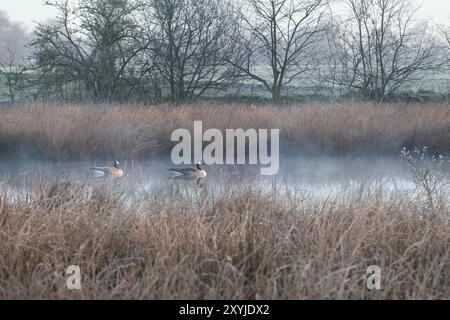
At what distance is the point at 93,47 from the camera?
12.5 m

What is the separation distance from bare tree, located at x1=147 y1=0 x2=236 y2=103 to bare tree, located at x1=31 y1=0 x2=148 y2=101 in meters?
0.49

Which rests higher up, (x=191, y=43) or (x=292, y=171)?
(x=191, y=43)

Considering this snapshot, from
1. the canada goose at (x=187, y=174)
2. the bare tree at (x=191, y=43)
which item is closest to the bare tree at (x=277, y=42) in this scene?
the bare tree at (x=191, y=43)

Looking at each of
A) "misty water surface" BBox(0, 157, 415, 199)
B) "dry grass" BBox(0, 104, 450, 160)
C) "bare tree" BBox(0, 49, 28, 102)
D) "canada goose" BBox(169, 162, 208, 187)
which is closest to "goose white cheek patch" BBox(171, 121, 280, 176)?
"dry grass" BBox(0, 104, 450, 160)

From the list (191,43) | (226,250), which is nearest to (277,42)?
(191,43)

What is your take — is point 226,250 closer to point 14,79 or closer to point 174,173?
point 174,173

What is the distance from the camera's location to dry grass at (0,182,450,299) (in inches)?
101

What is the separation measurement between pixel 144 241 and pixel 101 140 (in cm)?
492

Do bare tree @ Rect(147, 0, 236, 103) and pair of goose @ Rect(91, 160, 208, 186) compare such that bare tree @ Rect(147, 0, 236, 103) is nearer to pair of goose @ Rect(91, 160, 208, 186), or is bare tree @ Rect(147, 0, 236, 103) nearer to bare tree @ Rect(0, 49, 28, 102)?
bare tree @ Rect(0, 49, 28, 102)

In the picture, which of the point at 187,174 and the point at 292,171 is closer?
the point at 187,174

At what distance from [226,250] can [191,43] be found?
10366 mm
